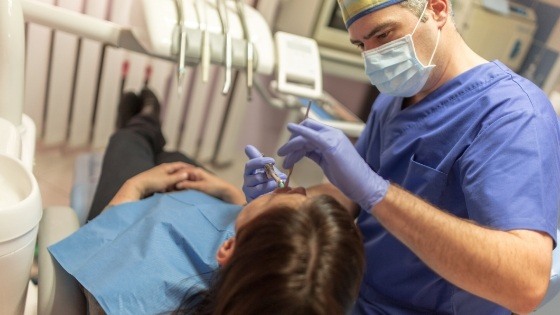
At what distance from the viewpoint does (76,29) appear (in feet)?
4.47

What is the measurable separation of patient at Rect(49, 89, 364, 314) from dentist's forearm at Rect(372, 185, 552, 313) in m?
0.10

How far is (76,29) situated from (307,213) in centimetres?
89

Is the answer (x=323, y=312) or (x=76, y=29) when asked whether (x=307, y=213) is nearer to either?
(x=323, y=312)

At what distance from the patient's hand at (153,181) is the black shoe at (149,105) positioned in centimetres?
44

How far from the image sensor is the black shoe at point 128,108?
2.07m

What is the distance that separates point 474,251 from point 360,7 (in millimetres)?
587

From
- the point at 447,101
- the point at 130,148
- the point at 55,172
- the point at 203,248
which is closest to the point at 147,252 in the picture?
the point at 203,248

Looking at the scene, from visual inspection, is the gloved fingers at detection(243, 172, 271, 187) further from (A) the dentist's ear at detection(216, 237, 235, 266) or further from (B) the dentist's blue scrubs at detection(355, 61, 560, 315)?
(B) the dentist's blue scrubs at detection(355, 61, 560, 315)

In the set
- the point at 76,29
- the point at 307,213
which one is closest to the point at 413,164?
the point at 307,213

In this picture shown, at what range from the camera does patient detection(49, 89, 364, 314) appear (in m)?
0.82

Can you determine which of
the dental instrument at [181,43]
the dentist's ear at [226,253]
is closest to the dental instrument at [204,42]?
the dental instrument at [181,43]

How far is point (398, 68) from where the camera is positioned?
117cm

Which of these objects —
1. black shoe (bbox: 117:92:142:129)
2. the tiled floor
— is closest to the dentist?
black shoe (bbox: 117:92:142:129)

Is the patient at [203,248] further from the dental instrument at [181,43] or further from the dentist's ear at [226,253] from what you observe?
the dental instrument at [181,43]
